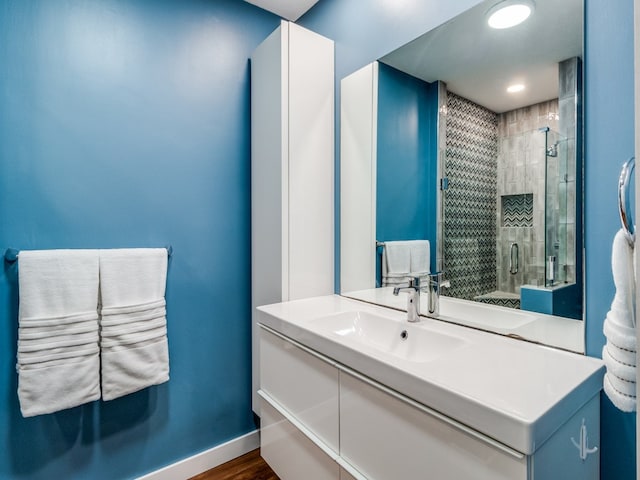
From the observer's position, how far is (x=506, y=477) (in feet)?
2.14

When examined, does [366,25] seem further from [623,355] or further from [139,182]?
[623,355]

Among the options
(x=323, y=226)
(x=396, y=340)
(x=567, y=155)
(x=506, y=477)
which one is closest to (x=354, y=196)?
(x=323, y=226)

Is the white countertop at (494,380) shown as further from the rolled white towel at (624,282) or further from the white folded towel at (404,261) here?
the white folded towel at (404,261)

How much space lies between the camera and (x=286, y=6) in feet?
6.11

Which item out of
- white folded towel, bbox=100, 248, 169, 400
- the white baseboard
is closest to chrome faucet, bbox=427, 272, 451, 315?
white folded towel, bbox=100, 248, 169, 400

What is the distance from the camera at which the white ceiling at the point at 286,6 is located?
1.82 m

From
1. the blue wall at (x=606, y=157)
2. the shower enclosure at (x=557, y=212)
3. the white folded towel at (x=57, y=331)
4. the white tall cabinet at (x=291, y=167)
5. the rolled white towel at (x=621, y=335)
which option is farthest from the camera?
the white tall cabinet at (x=291, y=167)

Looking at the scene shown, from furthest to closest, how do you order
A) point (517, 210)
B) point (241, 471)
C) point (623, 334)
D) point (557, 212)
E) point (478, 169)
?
point (241, 471) → point (478, 169) → point (517, 210) → point (557, 212) → point (623, 334)

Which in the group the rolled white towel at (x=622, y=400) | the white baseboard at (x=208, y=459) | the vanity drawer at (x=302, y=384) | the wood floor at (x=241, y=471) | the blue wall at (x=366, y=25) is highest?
the blue wall at (x=366, y=25)

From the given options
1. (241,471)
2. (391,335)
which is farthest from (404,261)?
(241,471)

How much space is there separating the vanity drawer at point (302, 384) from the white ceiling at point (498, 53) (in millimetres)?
1065

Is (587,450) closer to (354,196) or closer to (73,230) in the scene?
(354,196)

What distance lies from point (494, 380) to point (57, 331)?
4.73 feet

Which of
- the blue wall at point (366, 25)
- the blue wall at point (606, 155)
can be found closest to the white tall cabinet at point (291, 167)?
the blue wall at point (366, 25)
